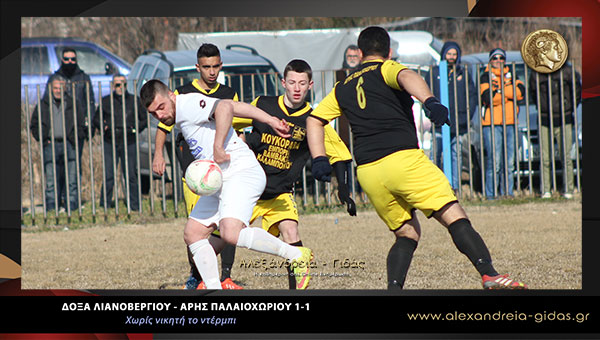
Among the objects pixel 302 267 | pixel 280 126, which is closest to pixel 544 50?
pixel 280 126

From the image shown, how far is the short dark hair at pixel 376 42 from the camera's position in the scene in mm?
5566

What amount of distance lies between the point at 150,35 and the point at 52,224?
7.68 metres

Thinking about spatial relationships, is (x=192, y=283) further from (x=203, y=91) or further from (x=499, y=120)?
(x=499, y=120)

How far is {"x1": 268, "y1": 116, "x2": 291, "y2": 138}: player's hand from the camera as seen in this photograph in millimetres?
5617

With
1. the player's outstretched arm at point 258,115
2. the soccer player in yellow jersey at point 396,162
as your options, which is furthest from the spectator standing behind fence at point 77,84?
the soccer player in yellow jersey at point 396,162

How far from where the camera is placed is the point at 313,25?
18.9 m

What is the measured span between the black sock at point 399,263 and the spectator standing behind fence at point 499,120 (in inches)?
245

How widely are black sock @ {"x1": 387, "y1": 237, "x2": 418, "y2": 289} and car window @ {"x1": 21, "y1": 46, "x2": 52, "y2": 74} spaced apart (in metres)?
9.60

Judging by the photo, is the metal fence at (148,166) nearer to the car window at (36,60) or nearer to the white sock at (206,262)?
the car window at (36,60)

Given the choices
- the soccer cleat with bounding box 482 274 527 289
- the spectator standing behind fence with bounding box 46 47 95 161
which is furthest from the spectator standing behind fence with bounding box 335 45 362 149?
the soccer cleat with bounding box 482 274 527 289

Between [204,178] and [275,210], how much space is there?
100cm

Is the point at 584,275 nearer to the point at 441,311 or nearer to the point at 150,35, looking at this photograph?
the point at 441,311

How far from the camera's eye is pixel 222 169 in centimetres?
572

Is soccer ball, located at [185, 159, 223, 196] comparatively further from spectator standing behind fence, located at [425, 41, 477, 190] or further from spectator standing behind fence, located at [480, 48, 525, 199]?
spectator standing behind fence, located at [480, 48, 525, 199]
